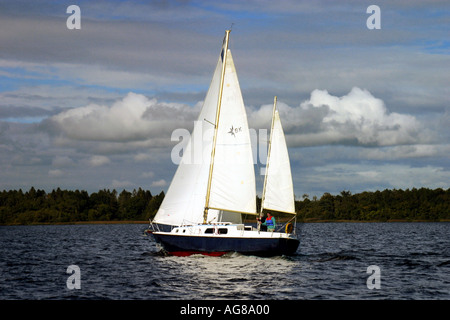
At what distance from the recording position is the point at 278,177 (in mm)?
48281

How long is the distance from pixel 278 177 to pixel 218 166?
18.8ft

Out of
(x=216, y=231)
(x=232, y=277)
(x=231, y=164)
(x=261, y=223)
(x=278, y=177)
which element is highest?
(x=231, y=164)

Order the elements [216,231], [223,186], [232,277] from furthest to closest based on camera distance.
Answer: [223,186] → [216,231] → [232,277]

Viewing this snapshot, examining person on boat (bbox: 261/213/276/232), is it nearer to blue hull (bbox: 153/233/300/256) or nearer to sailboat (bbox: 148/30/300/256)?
sailboat (bbox: 148/30/300/256)

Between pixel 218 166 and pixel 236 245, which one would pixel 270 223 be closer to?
pixel 236 245

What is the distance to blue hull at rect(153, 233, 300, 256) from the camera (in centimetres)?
4416

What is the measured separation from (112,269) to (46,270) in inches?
209

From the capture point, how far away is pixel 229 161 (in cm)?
4616

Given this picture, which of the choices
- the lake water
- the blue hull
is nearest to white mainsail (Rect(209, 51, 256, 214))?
the blue hull

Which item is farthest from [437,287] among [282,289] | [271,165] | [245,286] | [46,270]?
[46,270]

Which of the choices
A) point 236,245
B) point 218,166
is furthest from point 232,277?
point 218,166

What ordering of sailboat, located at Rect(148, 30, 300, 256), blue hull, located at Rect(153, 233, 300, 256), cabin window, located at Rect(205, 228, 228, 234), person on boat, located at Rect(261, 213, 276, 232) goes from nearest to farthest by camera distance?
blue hull, located at Rect(153, 233, 300, 256) < sailboat, located at Rect(148, 30, 300, 256) < cabin window, located at Rect(205, 228, 228, 234) < person on boat, located at Rect(261, 213, 276, 232)

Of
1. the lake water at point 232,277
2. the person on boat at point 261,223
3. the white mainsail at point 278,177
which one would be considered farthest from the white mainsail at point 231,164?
the lake water at point 232,277

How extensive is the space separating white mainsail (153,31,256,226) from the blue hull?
2.41 meters
